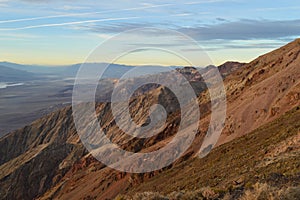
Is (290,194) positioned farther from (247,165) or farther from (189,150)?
(189,150)

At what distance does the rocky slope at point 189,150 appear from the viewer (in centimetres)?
2777

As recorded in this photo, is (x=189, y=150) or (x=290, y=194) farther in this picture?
(x=189, y=150)

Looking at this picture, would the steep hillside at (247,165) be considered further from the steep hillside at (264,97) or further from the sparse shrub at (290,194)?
the steep hillside at (264,97)

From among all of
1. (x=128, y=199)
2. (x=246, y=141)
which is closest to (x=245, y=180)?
(x=128, y=199)

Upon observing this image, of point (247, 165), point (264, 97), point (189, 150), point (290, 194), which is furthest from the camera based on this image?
point (264, 97)

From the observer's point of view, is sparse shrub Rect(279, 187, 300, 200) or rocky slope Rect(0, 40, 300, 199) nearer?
sparse shrub Rect(279, 187, 300, 200)

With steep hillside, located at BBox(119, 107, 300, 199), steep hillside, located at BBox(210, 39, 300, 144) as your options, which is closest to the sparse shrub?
steep hillside, located at BBox(119, 107, 300, 199)

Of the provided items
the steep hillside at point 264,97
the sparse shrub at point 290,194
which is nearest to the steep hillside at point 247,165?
the sparse shrub at point 290,194

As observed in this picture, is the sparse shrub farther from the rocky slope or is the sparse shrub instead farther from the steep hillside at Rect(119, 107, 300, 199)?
the rocky slope

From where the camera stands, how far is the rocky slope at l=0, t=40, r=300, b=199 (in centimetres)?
2777

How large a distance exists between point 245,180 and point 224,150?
18672 mm

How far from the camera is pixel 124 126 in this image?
9838 centimetres

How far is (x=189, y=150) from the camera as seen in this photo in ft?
134

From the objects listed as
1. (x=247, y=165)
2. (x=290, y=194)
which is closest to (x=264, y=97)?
(x=247, y=165)
